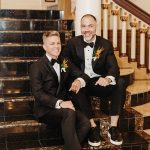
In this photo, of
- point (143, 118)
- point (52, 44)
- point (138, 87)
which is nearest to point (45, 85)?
point (52, 44)

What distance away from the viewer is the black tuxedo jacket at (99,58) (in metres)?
2.97

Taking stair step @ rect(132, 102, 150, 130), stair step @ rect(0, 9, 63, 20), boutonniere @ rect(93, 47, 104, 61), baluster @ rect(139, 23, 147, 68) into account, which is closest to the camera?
boutonniere @ rect(93, 47, 104, 61)

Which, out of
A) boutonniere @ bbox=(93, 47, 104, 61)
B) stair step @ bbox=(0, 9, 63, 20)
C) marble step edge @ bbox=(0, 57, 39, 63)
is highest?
stair step @ bbox=(0, 9, 63, 20)

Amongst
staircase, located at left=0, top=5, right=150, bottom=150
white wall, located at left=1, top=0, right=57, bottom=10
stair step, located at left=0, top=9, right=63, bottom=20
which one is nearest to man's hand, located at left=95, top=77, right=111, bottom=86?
staircase, located at left=0, top=5, right=150, bottom=150

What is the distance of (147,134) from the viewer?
3.15 m

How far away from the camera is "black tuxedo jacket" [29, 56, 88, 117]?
255 cm

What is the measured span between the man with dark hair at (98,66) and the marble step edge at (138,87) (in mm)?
666

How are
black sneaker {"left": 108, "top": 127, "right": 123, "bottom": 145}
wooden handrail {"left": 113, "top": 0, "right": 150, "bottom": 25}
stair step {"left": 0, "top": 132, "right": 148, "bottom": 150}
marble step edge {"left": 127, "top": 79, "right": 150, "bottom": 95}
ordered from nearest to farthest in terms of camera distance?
stair step {"left": 0, "top": 132, "right": 148, "bottom": 150} → black sneaker {"left": 108, "top": 127, "right": 123, "bottom": 145} → marble step edge {"left": 127, "top": 79, "right": 150, "bottom": 95} → wooden handrail {"left": 113, "top": 0, "right": 150, "bottom": 25}

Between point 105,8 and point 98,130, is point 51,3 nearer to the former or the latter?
point 105,8

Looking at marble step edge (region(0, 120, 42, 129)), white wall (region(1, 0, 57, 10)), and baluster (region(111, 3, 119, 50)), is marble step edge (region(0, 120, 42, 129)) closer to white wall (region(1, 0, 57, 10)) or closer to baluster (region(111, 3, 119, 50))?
baluster (region(111, 3, 119, 50))

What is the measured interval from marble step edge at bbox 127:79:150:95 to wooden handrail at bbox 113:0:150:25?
2.57ft

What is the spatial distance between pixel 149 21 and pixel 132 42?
0.35m

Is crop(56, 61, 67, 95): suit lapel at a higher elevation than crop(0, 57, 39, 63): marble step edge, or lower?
lower

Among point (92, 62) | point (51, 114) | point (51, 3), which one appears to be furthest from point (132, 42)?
point (51, 3)
